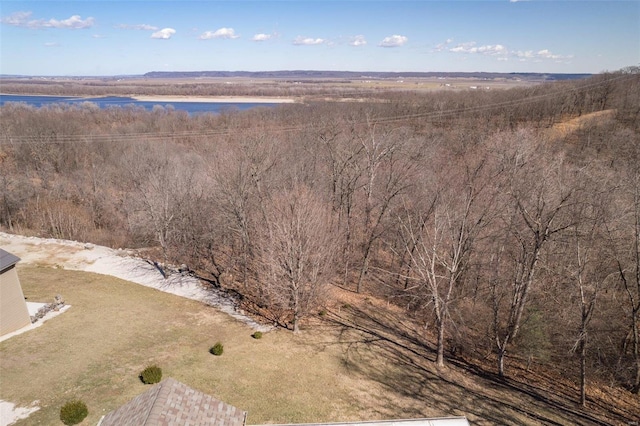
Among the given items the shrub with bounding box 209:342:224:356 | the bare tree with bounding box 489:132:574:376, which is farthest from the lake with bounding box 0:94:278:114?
the shrub with bounding box 209:342:224:356

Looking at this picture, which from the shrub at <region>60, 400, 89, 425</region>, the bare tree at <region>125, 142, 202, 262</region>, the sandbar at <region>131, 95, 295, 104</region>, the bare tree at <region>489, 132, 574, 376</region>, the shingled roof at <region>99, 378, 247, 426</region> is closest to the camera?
the shingled roof at <region>99, 378, 247, 426</region>

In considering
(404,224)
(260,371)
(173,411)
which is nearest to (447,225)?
(404,224)

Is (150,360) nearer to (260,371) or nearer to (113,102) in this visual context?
(260,371)

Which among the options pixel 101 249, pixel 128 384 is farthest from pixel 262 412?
pixel 101 249

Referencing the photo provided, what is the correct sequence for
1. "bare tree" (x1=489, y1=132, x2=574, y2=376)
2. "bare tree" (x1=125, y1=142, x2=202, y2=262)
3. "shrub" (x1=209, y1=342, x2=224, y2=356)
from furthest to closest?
"bare tree" (x1=125, y1=142, x2=202, y2=262)
"bare tree" (x1=489, y1=132, x2=574, y2=376)
"shrub" (x1=209, y1=342, x2=224, y2=356)

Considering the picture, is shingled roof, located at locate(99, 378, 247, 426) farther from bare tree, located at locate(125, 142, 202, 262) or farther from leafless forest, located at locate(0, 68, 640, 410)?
bare tree, located at locate(125, 142, 202, 262)

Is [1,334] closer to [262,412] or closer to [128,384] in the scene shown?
[128,384]
